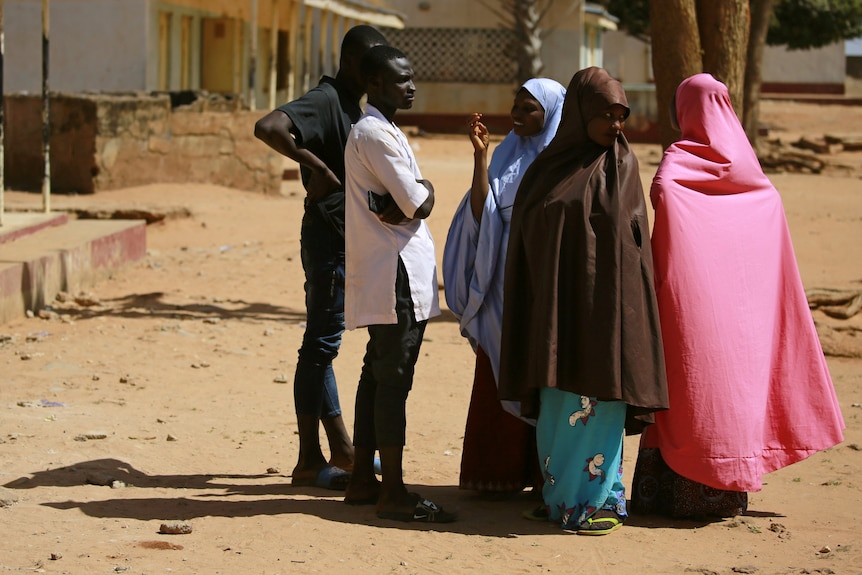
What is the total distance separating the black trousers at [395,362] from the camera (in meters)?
4.10

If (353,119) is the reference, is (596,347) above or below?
below

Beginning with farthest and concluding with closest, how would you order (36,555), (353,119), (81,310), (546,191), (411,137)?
(411,137) < (81,310) < (353,119) < (546,191) < (36,555)

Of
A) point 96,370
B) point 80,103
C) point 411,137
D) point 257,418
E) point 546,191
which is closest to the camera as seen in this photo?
point 546,191

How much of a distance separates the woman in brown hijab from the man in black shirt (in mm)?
773

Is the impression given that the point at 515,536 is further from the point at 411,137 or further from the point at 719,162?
the point at 411,137

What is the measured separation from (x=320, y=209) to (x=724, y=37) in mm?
4620

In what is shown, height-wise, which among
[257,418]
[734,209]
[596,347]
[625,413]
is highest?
[734,209]

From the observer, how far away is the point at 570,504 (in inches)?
161

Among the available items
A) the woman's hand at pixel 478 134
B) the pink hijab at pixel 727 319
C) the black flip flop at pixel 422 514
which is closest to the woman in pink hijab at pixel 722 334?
the pink hijab at pixel 727 319

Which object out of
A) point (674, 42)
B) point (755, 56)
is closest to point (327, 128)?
point (674, 42)

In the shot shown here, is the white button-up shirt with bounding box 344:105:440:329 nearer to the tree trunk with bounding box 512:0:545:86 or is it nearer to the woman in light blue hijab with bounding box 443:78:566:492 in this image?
the woman in light blue hijab with bounding box 443:78:566:492

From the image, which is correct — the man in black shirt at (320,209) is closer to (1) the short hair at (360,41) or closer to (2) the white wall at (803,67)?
(1) the short hair at (360,41)

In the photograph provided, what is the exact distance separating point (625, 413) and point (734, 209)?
85 centimetres

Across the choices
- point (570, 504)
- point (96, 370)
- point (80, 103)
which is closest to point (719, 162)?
point (570, 504)
